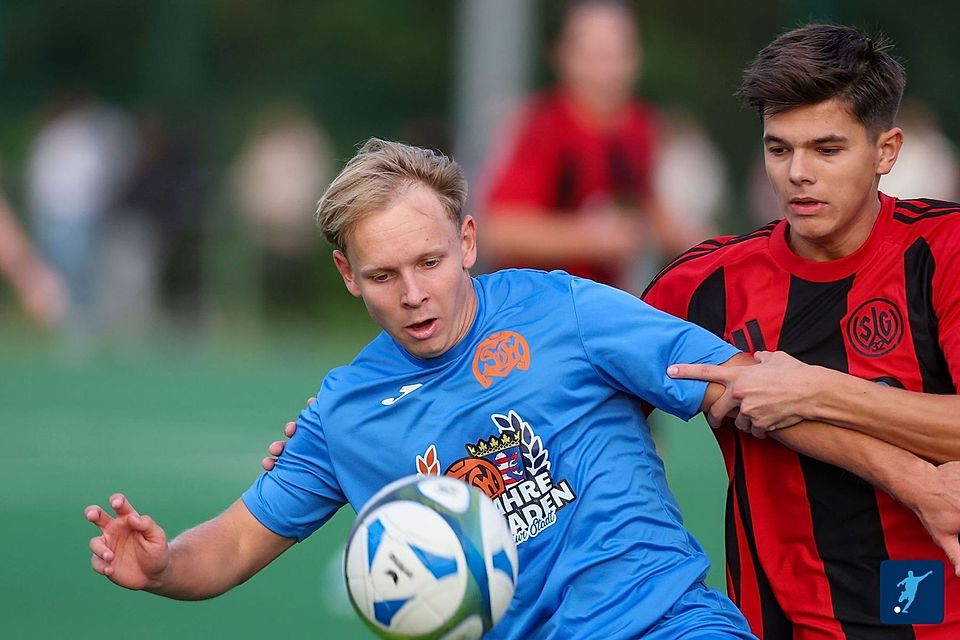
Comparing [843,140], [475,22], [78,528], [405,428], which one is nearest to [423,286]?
[405,428]

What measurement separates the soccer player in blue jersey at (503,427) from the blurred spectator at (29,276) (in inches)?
401

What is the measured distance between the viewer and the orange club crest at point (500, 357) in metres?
4.00

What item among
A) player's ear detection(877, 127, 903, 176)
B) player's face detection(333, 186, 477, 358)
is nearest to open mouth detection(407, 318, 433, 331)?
player's face detection(333, 186, 477, 358)

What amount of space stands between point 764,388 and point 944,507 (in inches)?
19.2

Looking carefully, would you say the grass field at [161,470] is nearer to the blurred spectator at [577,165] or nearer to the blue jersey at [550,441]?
the blurred spectator at [577,165]

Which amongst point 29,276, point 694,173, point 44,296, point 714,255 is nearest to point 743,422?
point 714,255

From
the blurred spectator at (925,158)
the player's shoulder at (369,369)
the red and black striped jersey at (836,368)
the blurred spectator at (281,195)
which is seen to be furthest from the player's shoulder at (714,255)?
the blurred spectator at (281,195)

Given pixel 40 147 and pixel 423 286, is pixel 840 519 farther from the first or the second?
pixel 40 147

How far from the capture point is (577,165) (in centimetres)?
677

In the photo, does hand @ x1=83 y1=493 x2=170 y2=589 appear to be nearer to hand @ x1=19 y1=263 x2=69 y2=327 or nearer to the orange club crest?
the orange club crest

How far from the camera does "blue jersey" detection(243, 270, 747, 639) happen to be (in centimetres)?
385

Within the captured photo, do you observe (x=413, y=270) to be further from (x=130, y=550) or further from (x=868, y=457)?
(x=868, y=457)

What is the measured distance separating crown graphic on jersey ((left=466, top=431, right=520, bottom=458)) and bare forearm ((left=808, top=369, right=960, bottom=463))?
725 mm

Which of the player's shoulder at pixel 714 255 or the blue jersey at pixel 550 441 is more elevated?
the player's shoulder at pixel 714 255
